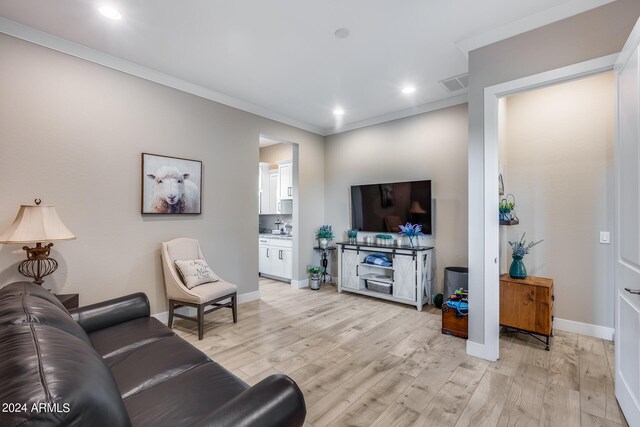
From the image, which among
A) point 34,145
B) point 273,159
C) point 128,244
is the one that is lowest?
point 128,244

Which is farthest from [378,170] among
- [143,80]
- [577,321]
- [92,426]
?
[92,426]

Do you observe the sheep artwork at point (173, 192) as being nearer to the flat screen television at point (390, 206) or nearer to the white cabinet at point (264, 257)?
the white cabinet at point (264, 257)

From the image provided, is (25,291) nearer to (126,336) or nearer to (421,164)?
(126,336)

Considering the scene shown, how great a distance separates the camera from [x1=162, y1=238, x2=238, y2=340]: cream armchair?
300 cm

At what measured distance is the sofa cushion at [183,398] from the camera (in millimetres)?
1201

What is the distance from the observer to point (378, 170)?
194 inches

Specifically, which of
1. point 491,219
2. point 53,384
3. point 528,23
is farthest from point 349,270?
point 53,384

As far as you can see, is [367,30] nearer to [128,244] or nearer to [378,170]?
[378,170]

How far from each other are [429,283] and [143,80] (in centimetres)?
438

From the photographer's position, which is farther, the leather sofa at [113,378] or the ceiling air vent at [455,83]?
the ceiling air vent at [455,83]

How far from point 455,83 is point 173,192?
360 cm

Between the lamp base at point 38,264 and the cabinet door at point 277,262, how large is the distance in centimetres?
334

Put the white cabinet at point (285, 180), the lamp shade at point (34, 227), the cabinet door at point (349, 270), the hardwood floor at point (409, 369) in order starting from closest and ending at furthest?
the hardwood floor at point (409, 369), the lamp shade at point (34, 227), the cabinet door at point (349, 270), the white cabinet at point (285, 180)

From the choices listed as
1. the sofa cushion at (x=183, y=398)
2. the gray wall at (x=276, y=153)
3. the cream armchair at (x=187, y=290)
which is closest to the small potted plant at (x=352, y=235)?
the gray wall at (x=276, y=153)
